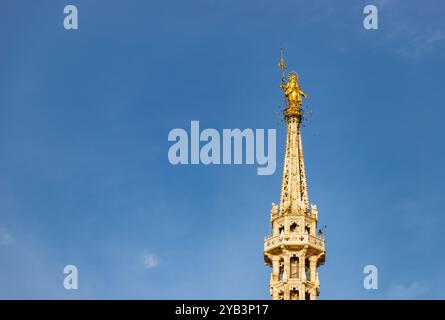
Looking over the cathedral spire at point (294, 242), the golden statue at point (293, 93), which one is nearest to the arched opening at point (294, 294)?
the cathedral spire at point (294, 242)

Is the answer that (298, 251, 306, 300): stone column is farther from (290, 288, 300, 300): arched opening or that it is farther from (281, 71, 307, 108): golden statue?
(281, 71, 307, 108): golden statue

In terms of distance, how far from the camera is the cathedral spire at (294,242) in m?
142

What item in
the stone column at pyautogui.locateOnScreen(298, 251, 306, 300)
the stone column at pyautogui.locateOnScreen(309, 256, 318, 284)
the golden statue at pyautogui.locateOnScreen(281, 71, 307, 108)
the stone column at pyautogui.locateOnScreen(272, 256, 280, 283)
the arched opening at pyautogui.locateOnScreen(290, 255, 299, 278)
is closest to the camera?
the stone column at pyautogui.locateOnScreen(298, 251, 306, 300)

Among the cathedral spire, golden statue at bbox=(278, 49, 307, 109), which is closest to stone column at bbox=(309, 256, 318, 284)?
the cathedral spire

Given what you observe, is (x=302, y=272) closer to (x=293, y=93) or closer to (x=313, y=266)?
(x=313, y=266)

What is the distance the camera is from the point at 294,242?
5650 inches

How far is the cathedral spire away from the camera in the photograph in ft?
464

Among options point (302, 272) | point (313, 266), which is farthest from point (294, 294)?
point (313, 266)
